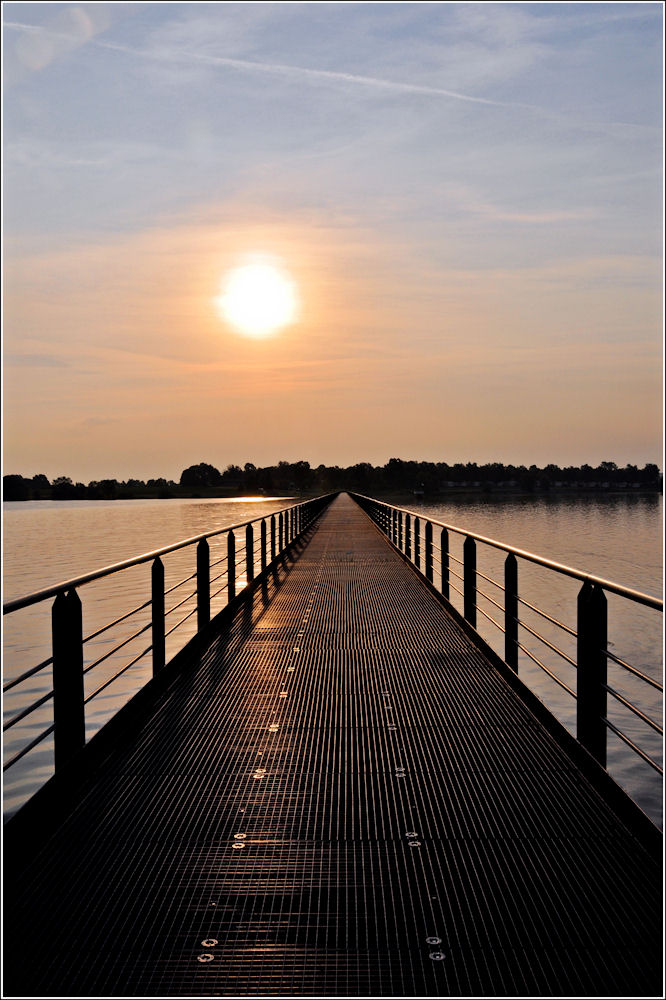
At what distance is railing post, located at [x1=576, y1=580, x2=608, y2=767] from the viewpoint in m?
4.75

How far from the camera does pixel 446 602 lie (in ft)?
37.2

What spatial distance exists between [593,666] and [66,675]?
108 inches

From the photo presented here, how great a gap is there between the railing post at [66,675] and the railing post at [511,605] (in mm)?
3318

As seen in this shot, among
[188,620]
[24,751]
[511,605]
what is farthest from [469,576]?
[188,620]

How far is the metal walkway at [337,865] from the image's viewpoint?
3002mm

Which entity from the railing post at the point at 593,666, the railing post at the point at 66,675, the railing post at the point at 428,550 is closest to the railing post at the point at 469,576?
the railing post at the point at 428,550

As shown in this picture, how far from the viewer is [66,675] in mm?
4730

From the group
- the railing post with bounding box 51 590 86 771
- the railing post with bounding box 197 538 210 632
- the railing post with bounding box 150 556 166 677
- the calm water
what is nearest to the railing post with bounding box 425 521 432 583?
the calm water

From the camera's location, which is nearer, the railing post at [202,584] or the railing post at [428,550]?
the railing post at [202,584]

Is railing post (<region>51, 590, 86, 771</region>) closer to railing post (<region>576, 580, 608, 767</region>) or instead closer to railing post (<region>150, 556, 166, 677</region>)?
railing post (<region>150, 556, 166, 677</region>)

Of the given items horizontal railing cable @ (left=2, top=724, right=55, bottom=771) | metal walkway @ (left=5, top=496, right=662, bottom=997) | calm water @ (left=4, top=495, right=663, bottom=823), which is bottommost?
calm water @ (left=4, top=495, right=663, bottom=823)

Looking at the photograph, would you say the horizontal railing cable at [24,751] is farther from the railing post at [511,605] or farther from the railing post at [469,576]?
the railing post at [469,576]

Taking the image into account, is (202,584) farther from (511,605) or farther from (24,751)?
(24,751)

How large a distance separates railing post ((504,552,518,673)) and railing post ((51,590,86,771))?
3.32m
